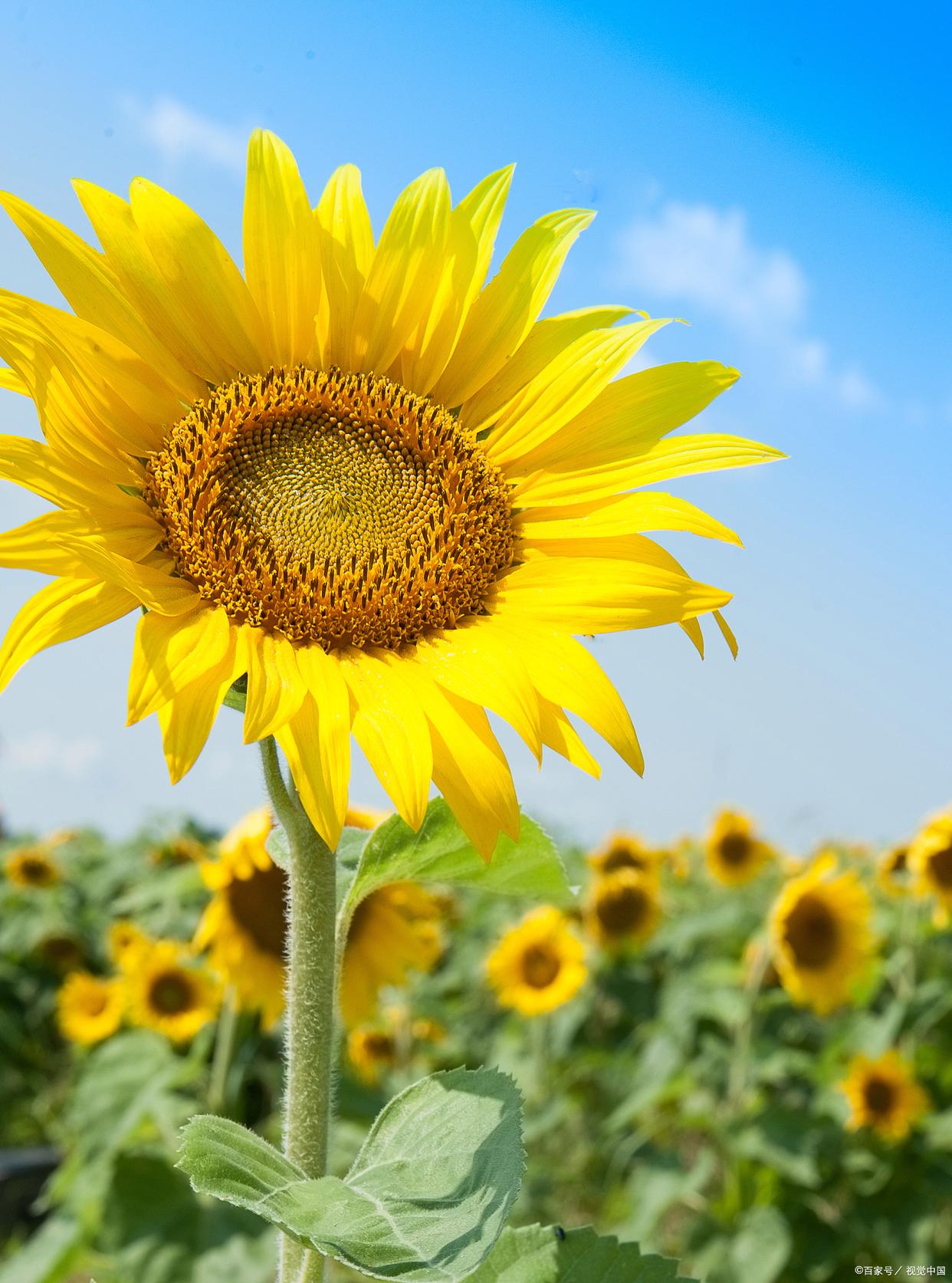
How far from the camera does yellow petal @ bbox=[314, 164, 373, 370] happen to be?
1.32 metres

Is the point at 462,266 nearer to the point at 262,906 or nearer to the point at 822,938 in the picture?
the point at 262,906

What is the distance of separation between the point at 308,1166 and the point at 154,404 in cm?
72

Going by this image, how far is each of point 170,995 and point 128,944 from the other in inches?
21.8

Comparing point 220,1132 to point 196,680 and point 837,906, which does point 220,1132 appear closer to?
point 196,680

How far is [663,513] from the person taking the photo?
117cm

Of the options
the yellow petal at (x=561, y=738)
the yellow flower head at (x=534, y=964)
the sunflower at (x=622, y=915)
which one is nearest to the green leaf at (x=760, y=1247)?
the yellow flower head at (x=534, y=964)

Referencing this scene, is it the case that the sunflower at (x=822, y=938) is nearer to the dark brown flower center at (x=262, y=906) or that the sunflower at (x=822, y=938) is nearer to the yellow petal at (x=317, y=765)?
the dark brown flower center at (x=262, y=906)

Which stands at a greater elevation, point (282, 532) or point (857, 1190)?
point (282, 532)

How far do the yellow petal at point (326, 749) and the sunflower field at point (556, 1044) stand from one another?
1.13m

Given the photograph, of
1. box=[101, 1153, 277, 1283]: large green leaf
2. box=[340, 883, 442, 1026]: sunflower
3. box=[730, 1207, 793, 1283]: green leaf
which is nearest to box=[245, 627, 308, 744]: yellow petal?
box=[340, 883, 442, 1026]: sunflower

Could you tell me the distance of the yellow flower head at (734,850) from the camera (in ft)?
19.3

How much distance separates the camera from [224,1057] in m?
3.39

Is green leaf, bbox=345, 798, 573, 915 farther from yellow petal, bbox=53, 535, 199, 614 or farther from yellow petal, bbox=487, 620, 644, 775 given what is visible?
yellow petal, bbox=53, 535, 199, 614

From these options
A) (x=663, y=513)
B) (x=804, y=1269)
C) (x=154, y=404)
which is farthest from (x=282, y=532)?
(x=804, y=1269)
